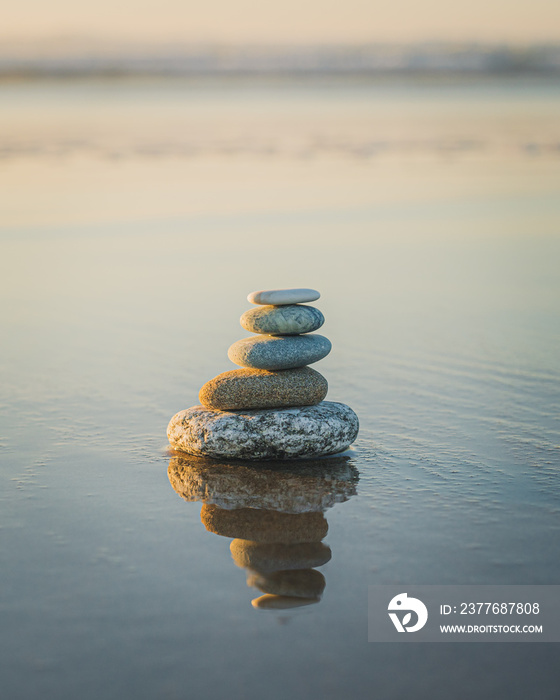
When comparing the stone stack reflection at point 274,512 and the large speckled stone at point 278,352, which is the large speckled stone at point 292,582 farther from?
the large speckled stone at point 278,352

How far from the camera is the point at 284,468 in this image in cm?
850

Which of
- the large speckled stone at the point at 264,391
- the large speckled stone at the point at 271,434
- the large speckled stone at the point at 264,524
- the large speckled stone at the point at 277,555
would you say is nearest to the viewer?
the large speckled stone at the point at 277,555

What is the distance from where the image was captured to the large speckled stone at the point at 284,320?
29.8ft

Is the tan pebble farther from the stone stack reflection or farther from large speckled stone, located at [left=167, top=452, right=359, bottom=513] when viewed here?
large speckled stone, located at [left=167, top=452, right=359, bottom=513]

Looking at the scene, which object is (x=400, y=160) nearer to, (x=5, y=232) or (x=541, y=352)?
(x=5, y=232)

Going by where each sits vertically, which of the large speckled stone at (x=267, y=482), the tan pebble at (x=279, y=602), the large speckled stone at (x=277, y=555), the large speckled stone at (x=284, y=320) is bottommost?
the tan pebble at (x=279, y=602)

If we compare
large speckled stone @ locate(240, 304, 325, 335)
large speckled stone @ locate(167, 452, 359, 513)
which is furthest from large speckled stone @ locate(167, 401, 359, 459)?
large speckled stone @ locate(240, 304, 325, 335)

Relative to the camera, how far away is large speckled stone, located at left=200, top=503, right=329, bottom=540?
7055 mm

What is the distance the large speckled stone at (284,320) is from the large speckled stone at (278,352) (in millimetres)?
97

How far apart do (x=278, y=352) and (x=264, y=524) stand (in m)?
2.19

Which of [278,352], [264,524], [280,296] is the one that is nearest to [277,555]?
[264,524]

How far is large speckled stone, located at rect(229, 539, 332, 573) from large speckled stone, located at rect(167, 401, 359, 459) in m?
1.71

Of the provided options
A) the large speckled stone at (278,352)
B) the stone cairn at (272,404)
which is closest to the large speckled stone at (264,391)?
the stone cairn at (272,404)

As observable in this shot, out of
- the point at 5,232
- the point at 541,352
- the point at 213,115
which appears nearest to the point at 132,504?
the point at 541,352
